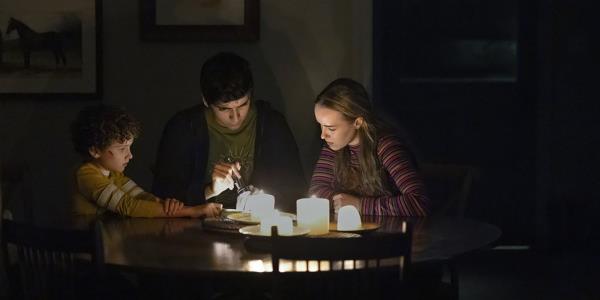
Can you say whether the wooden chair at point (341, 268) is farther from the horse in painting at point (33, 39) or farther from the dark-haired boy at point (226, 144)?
the horse in painting at point (33, 39)

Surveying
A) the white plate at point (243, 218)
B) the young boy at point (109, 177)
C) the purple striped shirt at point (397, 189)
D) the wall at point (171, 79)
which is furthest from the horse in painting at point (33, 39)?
the white plate at point (243, 218)

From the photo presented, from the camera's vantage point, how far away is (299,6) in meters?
4.70

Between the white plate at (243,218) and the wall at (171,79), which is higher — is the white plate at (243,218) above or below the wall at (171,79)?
below

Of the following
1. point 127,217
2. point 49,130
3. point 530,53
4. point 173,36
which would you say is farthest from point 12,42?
point 530,53

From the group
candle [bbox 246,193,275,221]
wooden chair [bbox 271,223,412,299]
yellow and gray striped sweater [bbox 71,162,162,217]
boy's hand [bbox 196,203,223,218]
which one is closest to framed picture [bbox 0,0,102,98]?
yellow and gray striped sweater [bbox 71,162,162,217]

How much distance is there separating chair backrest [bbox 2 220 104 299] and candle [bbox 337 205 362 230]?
723mm

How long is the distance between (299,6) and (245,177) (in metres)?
1.16

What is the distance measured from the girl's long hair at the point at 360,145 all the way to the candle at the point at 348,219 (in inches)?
21.3

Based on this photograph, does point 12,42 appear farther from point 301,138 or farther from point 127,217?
point 127,217

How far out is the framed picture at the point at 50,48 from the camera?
4625 mm

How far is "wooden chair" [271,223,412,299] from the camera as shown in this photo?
2330mm

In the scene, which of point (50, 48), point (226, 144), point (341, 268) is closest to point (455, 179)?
point (226, 144)

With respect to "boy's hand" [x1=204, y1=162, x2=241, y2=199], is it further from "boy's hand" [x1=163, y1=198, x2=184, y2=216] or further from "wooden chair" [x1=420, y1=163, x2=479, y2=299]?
"wooden chair" [x1=420, y1=163, x2=479, y2=299]

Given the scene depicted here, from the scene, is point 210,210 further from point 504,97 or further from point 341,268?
point 504,97
